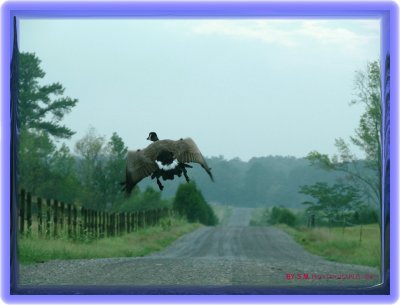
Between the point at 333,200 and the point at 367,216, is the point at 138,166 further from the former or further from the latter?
the point at 367,216

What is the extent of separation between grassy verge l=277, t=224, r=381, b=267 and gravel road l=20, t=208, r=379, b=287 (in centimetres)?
9

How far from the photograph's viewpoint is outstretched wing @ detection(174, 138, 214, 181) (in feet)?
62.3

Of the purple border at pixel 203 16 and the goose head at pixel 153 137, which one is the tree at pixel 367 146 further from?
the goose head at pixel 153 137

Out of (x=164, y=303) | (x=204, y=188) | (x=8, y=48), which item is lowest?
(x=164, y=303)

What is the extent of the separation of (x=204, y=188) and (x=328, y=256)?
1598 millimetres

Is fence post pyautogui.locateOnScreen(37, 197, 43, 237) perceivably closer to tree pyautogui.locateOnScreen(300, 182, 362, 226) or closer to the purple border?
the purple border

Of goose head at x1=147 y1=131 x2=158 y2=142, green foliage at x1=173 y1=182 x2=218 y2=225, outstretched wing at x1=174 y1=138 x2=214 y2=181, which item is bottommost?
green foliage at x1=173 y1=182 x2=218 y2=225

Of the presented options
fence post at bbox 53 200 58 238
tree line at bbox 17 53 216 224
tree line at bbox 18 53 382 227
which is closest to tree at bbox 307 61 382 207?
tree line at bbox 18 53 382 227

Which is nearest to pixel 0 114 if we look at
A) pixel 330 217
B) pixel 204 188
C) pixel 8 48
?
pixel 8 48

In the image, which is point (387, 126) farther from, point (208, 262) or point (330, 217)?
point (208, 262)

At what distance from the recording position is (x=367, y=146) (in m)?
18.9

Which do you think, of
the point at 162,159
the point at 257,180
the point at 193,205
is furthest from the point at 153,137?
the point at 257,180

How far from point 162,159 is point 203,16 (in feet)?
5.48

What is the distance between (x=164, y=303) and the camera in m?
18.8
